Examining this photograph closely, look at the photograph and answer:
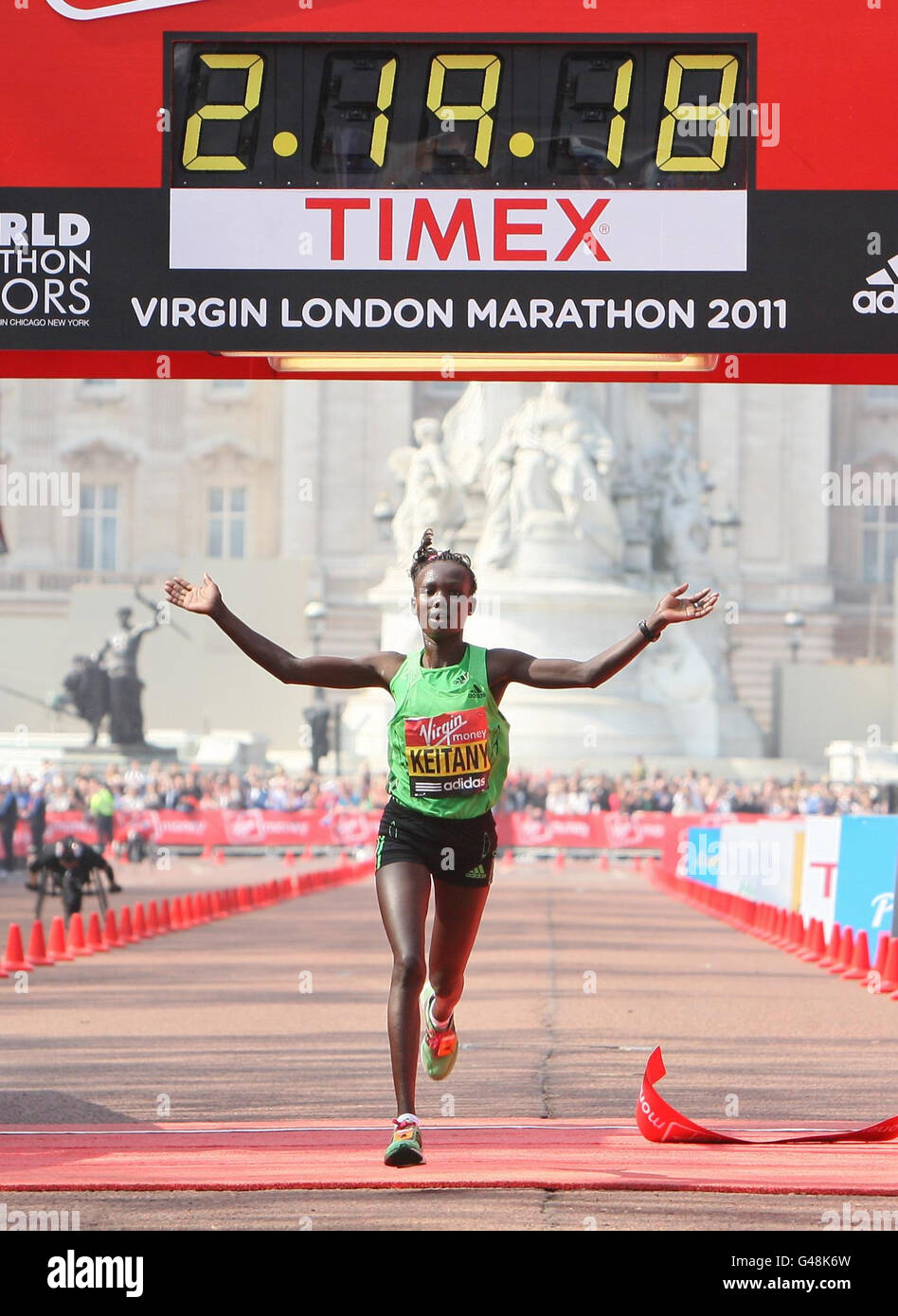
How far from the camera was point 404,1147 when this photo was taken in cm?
772

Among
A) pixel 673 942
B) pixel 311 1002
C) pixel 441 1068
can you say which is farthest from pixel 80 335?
pixel 673 942

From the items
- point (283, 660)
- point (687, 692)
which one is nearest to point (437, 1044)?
point (283, 660)

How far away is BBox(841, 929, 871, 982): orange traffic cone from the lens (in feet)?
60.6

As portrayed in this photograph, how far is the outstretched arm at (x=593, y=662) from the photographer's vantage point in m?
7.96

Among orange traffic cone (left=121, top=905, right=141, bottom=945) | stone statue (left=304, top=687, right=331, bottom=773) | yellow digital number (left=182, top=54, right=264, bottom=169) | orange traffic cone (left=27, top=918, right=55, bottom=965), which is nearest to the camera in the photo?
yellow digital number (left=182, top=54, right=264, bottom=169)

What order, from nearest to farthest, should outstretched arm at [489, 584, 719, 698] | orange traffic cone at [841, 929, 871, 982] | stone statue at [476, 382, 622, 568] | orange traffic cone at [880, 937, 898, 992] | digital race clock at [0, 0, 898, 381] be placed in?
outstretched arm at [489, 584, 719, 698] → digital race clock at [0, 0, 898, 381] → orange traffic cone at [880, 937, 898, 992] → orange traffic cone at [841, 929, 871, 982] → stone statue at [476, 382, 622, 568]

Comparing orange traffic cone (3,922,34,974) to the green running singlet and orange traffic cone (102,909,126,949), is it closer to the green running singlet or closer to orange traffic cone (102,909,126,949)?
orange traffic cone (102,909,126,949)

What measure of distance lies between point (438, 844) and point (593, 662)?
2.82ft

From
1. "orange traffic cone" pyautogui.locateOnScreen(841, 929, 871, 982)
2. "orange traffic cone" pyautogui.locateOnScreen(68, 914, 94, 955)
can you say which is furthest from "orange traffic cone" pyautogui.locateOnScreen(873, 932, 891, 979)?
"orange traffic cone" pyautogui.locateOnScreen(68, 914, 94, 955)

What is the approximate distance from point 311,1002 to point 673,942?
7392 millimetres

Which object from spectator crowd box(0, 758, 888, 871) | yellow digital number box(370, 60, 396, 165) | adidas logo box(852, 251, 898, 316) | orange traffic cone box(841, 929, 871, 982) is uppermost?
yellow digital number box(370, 60, 396, 165)

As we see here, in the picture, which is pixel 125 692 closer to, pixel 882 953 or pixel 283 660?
pixel 882 953

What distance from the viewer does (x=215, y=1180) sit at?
7.59 m

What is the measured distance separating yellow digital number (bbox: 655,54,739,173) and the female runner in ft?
6.78
